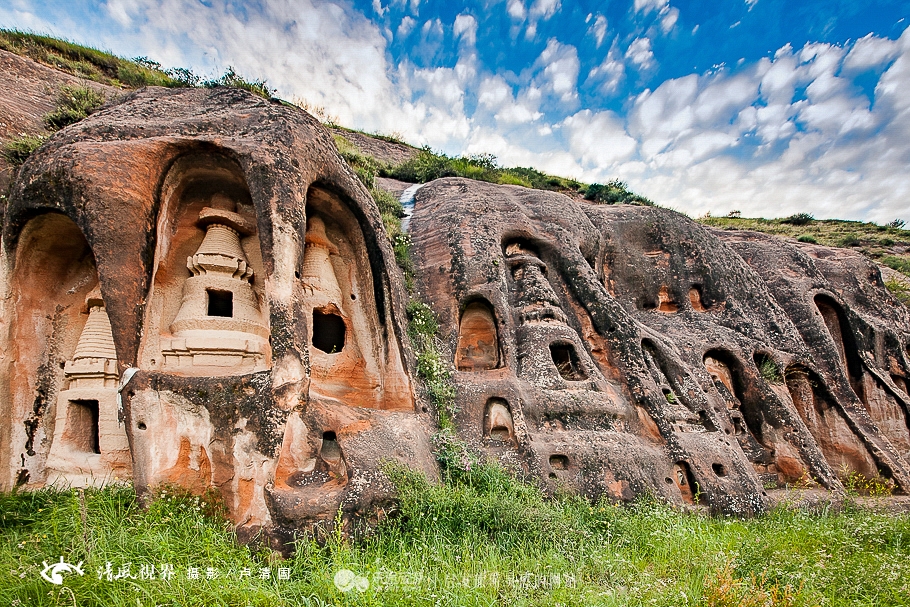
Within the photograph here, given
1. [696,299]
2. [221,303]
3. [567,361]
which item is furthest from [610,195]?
[221,303]

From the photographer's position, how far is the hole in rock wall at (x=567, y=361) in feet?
27.2

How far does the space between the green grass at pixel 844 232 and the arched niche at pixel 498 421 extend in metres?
18.6

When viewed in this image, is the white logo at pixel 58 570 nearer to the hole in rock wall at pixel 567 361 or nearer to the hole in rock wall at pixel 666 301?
the hole in rock wall at pixel 567 361

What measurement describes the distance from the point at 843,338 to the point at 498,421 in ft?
37.9

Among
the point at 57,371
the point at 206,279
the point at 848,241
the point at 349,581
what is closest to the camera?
the point at 349,581

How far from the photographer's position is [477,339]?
29.2 ft

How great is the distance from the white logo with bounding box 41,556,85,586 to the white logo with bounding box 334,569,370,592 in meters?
2.05

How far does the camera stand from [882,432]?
35.0 ft

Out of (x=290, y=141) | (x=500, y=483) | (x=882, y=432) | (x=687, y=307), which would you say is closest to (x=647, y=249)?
(x=687, y=307)

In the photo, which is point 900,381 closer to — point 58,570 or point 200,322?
point 200,322

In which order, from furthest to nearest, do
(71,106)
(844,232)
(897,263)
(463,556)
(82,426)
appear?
(844,232), (897,263), (71,106), (82,426), (463,556)

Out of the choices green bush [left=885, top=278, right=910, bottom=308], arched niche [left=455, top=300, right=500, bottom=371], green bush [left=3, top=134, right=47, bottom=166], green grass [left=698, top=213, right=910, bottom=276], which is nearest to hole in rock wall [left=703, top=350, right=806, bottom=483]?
arched niche [left=455, top=300, right=500, bottom=371]

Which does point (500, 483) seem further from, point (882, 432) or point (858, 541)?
point (882, 432)

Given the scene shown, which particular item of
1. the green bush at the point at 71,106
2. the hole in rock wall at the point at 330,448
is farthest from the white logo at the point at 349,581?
the green bush at the point at 71,106
